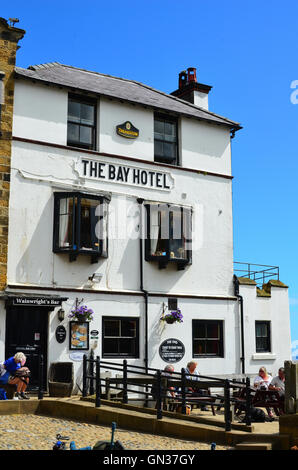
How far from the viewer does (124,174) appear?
65.4 feet

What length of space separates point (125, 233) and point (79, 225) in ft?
6.27

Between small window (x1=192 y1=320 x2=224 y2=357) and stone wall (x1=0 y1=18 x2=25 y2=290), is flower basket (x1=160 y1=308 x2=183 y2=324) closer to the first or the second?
small window (x1=192 y1=320 x2=224 y2=357)

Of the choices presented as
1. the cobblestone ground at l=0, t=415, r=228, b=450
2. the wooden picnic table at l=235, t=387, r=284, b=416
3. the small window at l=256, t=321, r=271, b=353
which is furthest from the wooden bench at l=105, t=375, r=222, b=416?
the small window at l=256, t=321, r=271, b=353

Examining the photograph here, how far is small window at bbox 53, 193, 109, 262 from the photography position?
59.4 feet

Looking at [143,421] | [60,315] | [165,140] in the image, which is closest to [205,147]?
[165,140]

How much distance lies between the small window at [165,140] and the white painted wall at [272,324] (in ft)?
17.4

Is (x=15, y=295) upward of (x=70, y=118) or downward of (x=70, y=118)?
downward

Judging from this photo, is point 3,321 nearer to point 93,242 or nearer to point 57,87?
point 93,242

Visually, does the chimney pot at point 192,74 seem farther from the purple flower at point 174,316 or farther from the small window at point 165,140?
the purple flower at point 174,316

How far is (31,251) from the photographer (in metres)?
17.8

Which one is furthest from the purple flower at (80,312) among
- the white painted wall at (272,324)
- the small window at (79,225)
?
the white painted wall at (272,324)

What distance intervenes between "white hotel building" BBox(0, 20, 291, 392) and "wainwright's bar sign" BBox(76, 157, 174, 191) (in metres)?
0.04
